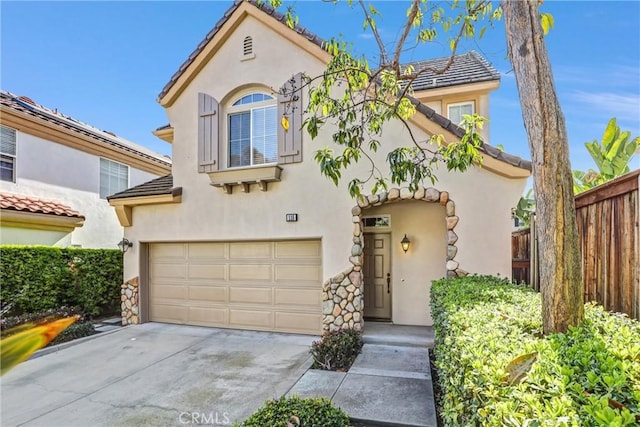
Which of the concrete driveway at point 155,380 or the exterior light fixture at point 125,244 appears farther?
the exterior light fixture at point 125,244

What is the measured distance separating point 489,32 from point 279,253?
20.2 feet

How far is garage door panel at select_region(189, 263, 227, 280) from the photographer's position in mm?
8953

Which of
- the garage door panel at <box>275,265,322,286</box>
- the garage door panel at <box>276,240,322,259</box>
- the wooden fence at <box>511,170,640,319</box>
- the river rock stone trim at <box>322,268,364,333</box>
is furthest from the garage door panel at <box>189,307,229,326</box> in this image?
the wooden fence at <box>511,170,640,319</box>

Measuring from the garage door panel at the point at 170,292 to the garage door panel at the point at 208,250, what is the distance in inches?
36.3

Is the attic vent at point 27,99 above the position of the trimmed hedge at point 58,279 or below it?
above

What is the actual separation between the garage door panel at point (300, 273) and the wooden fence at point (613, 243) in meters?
5.14

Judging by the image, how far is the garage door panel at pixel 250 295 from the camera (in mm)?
8461

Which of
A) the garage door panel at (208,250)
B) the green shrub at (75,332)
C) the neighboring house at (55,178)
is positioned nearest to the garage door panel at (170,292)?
the garage door panel at (208,250)

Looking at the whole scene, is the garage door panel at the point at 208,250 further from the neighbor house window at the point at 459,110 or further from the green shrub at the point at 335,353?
the neighbor house window at the point at 459,110

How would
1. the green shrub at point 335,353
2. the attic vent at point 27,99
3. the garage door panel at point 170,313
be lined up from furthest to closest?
the attic vent at point 27,99, the garage door panel at point 170,313, the green shrub at point 335,353

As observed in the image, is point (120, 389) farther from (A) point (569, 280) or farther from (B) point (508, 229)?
(B) point (508, 229)

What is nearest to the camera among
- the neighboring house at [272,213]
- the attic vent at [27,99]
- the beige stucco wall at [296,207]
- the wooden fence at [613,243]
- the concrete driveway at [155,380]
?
the wooden fence at [613,243]

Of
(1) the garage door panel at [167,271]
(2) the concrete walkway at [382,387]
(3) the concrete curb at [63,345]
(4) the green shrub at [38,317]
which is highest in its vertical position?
(1) the garage door panel at [167,271]

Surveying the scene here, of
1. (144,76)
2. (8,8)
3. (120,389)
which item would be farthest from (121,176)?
(120,389)
